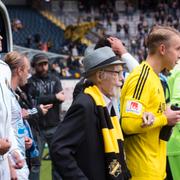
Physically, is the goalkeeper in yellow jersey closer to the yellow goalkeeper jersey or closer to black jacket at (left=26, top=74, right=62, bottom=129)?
the yellow goalkeeper jersey

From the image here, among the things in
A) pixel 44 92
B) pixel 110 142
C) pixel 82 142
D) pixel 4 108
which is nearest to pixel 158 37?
pixel 110 142

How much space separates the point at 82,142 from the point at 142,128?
639mm

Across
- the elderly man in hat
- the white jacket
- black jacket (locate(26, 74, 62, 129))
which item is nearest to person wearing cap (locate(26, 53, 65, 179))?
black jacket (locate(26, 74, 62, 129))

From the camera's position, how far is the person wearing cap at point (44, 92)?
7148mm

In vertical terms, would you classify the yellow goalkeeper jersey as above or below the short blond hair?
below

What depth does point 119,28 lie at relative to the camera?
32.7 meters

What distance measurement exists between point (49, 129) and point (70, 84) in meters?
9.41

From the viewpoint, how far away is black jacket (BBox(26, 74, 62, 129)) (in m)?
7.14

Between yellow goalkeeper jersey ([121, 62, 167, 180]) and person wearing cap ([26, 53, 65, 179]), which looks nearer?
yellow goalkeeper jersey ([121, 62, 167, 180])

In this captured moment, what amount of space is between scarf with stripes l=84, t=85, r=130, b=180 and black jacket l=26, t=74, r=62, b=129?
148 inches

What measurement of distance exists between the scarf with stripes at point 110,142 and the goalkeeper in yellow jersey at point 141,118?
375 millimetres

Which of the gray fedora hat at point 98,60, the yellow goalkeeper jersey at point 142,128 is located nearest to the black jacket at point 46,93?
the yellow goalkeeper jersey at point 142,128

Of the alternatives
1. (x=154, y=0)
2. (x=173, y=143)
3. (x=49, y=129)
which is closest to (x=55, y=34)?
(x=154, y=0)

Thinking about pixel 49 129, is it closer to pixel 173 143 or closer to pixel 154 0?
pixel 173 143
